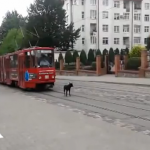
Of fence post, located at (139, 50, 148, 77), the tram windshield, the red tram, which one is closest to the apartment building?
fence post, located at (139, 50, 148, 77)

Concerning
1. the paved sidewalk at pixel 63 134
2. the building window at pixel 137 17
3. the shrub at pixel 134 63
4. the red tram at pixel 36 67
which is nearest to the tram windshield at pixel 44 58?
the red tram at pixel 36 67

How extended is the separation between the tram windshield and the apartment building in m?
44.6

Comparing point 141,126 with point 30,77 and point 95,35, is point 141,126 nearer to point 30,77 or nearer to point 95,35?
point 30,77

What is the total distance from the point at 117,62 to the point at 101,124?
926 inches

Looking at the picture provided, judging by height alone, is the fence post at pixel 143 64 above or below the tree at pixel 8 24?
below

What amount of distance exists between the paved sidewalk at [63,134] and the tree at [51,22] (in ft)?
147

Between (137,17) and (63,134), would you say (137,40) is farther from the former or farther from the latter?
(63,134)

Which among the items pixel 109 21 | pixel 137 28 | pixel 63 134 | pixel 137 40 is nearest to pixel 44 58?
pixel 63 134

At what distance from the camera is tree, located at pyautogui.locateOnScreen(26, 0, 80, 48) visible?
178 feet

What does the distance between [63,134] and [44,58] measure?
1258cm

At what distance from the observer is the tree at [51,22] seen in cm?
5434

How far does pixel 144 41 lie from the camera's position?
67.5 metres

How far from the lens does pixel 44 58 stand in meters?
19.7

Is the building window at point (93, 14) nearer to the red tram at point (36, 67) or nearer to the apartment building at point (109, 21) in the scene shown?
the apartment building at point (109, 21)
